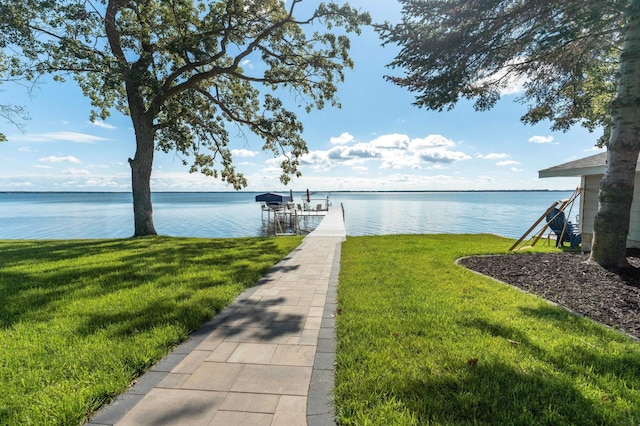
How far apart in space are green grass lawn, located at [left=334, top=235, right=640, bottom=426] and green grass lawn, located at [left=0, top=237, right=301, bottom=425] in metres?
1.81

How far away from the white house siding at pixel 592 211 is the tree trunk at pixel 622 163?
10.4 feet

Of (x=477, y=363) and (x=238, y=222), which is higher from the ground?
(x=477, y=363)

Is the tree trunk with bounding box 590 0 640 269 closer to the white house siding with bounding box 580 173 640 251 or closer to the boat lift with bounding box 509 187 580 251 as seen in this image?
the white house siding with bounding box 580 173 640 251

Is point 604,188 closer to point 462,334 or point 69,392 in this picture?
point 462,334

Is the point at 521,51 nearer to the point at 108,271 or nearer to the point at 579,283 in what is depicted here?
the point at 579,283

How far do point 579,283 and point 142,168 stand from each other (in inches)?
540

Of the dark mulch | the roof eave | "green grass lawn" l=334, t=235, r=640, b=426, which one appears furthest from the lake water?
"green grass lawn" l=334, t=235, r=640, b=426

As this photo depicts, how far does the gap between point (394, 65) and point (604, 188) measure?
164 inches

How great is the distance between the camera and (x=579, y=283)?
4.80m

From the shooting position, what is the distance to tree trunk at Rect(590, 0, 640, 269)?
196 inches

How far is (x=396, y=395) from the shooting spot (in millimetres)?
2270

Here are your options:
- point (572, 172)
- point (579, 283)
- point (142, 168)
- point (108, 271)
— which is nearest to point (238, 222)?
point (142, 168)

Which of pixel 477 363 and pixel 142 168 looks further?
pixel 142 168

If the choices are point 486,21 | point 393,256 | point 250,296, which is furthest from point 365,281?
point 486,21
